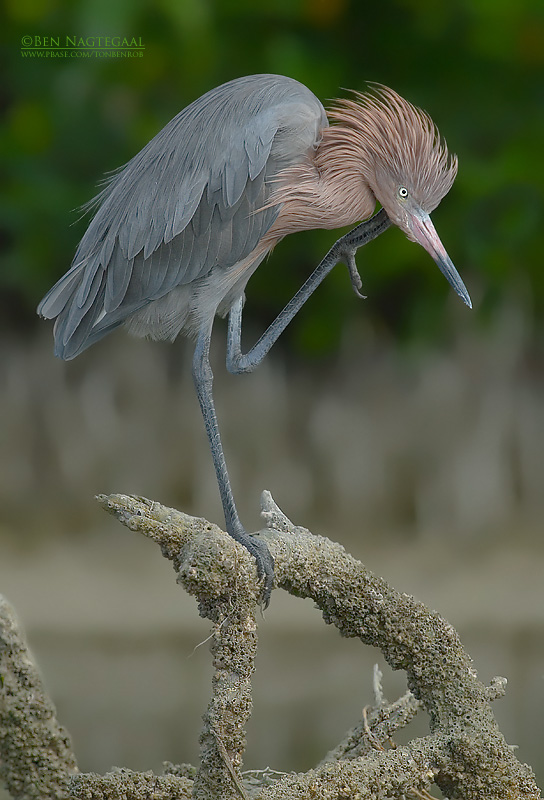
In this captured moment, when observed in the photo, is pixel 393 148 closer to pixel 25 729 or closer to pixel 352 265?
pixel 352 265

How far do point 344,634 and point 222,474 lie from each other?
23 centimetres

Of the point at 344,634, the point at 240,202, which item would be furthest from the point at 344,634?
the point at 240,202

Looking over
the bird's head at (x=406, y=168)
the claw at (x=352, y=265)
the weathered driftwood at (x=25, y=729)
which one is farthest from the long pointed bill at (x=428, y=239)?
the weathered driftwood at (x=25, y=729)

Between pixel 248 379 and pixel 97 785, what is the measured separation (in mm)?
1833

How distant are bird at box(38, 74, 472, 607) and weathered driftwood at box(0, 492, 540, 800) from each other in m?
0.12

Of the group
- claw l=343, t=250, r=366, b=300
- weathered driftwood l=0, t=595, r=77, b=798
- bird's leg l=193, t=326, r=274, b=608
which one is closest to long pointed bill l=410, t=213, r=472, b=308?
claw l=343, t=250, r=366, b=300

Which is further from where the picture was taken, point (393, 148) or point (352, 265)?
point (352, 265)

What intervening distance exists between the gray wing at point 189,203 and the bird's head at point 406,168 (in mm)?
72

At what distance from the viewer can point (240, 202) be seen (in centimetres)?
129

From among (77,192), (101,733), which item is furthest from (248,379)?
(101,733)

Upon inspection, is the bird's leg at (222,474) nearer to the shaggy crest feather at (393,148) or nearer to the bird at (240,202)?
the bird at (240,202)

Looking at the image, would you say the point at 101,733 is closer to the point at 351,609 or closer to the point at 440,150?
the point at 351,609

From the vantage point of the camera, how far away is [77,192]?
2754mm

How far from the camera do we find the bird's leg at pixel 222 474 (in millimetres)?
1142
